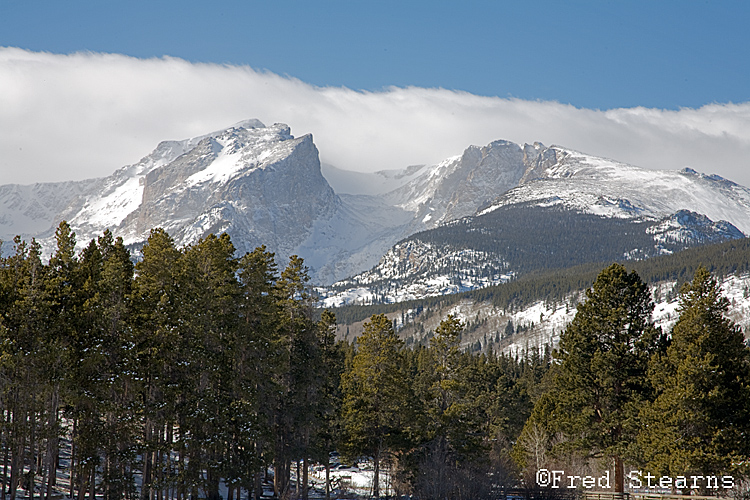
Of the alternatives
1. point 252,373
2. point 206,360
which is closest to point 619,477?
point 252,373

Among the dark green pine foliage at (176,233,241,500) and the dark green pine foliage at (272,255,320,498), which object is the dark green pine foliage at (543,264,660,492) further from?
the dark green pine foliage at (176,233,241,500)

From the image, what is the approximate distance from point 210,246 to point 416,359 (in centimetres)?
7292

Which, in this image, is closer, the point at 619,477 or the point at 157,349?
the point at 157,349

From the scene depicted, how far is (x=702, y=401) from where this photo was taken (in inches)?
1453

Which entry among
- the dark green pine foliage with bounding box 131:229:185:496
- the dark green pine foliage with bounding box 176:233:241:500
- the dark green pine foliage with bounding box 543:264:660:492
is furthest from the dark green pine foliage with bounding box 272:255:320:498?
the dark green pine foliage with bounding box 543:264:660:492

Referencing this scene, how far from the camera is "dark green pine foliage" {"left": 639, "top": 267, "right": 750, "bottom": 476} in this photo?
3659cm

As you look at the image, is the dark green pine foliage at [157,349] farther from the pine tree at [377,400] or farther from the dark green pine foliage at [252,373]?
the pine tree at [377,400]

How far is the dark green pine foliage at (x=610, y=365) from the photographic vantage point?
41625 mm

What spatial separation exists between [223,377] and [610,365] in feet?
69.1

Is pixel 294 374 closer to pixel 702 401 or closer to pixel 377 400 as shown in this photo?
pixel 377 400

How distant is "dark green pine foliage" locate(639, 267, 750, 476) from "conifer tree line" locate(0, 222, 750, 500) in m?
0.09

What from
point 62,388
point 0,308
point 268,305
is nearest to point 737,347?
point 268,305

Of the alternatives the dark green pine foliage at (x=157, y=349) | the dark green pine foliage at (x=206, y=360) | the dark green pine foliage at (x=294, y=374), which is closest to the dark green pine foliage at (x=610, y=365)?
the dark green pine foliage at (x=294, y=374)

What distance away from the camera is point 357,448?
173 feet
